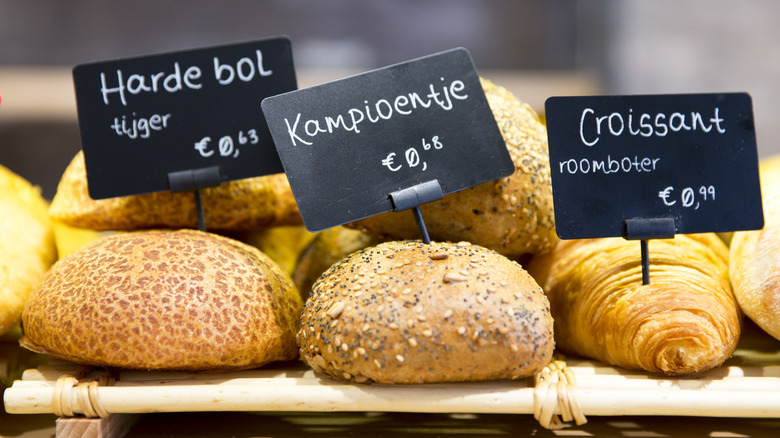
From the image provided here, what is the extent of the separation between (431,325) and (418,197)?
11.8 inches

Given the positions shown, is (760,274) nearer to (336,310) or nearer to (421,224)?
(421,224)

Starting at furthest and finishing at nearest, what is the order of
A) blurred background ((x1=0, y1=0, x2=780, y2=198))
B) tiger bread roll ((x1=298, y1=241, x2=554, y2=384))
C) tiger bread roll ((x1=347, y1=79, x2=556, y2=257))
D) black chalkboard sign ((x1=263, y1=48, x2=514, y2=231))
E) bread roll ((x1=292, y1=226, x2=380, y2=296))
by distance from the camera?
blurred background ((x1=0, y1=0, x2=780, y2=198))
bread roll ((x1=292, y1=226, x2=380, y2=296))
tiger bread roll ((x1=347, y1=79, x2=556, y2=257))
black chalkboard sign ((x1=263, y1=48, x2=514, y2=231))
tiger bread roll ((x1=298, y1=241, x2=554, y2=384))

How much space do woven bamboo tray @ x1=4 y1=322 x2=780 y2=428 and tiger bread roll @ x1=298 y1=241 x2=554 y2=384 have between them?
0.10ft

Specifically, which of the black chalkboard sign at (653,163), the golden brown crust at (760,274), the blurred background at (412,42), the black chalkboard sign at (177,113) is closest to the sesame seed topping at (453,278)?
the black chalkboard sign at (653,163)

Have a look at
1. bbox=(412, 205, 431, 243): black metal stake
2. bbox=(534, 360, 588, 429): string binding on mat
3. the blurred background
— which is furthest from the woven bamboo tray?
the blurred background

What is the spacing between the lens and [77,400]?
40.6 inches

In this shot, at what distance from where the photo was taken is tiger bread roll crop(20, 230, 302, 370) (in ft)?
3.35

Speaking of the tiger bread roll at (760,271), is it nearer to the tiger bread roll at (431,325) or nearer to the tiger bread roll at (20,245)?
the tiger bread roll at (431,325)

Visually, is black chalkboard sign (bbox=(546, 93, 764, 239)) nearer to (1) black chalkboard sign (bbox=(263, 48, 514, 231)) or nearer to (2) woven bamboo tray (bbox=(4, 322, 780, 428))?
(1) black chalkboard sign (bbox=(263, 48, 514, 231))

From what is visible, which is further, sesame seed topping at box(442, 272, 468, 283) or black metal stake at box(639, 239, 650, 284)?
black metal stake at box(639, 239, 650, 284)

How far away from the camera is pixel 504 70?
3520mm

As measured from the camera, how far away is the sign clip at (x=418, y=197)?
1.17 metres

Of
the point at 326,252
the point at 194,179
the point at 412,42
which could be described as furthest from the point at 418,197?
the point at 412,42

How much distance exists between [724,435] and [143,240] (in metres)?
1.18
